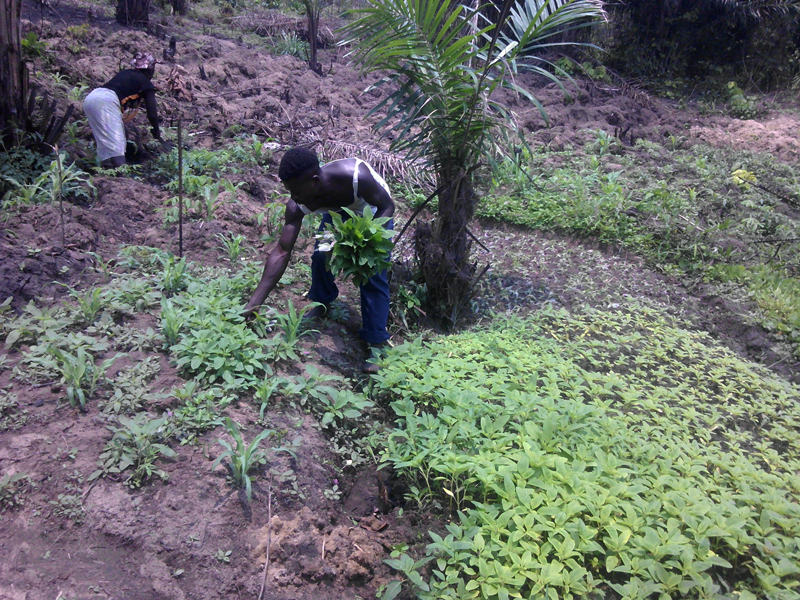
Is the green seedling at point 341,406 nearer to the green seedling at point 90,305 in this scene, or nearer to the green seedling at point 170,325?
the green seedling at point 170,325

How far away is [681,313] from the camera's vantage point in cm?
485

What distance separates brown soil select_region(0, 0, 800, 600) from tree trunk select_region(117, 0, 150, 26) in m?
1.90

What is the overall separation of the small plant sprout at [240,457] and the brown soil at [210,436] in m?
0.07

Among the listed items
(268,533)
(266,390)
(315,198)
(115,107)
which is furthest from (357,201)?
(115,107)

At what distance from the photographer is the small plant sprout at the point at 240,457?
2666 mm

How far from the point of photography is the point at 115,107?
5.79m

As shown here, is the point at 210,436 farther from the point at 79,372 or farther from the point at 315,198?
the point at 315,198

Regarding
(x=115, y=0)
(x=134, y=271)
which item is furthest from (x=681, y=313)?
(x=115, y=0)

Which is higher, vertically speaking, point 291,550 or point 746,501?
point 746,501

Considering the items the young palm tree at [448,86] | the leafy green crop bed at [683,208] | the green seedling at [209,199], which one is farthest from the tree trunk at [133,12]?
the leafy green crop bed at [683,208]

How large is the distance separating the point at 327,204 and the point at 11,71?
4.08m

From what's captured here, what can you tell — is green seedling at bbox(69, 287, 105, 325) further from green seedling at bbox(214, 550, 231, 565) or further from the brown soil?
green seedling at bbox(214, 550, 231, 565)

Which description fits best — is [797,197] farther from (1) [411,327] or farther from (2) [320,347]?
(2) [320,347]

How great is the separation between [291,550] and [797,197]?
7.50 meters
